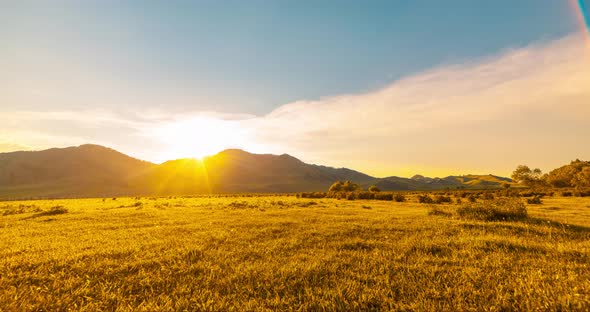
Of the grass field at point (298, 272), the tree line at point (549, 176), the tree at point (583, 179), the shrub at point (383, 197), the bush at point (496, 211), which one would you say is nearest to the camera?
the grass field at point (298, 272)

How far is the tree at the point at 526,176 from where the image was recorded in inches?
3814

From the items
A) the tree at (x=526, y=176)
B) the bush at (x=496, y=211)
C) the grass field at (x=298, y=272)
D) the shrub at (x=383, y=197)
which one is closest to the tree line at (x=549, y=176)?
the tree at (x=526, y=176)

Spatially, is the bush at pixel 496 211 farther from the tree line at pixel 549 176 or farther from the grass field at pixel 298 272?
the tree line at pixel 549 176

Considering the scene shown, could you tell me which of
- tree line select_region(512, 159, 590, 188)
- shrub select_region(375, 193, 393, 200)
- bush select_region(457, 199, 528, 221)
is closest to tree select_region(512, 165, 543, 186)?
tree line select_region(512, 159, 590, 188)

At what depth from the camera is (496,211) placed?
57.9 ft

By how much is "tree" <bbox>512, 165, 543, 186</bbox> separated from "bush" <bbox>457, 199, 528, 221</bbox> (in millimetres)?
102153

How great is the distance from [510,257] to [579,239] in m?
5.73

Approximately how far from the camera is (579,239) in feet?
35.6

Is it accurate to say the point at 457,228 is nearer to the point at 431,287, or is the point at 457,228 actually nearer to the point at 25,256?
the point at 431,287

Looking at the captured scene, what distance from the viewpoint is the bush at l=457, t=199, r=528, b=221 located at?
17109 millimetres

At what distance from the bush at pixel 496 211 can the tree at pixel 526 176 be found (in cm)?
10215

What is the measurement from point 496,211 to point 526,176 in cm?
10640

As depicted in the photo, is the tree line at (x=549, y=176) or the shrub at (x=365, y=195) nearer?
the shrub at (x=365, y=195)

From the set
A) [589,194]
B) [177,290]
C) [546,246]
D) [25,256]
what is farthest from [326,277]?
[589,194]
